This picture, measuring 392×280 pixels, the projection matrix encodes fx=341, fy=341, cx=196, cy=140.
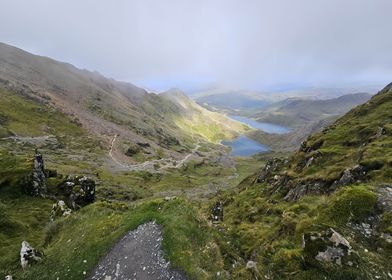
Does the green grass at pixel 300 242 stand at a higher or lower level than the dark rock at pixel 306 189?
higher

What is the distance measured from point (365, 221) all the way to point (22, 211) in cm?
3789

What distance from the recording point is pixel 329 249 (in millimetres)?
19422

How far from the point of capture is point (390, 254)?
804 inches

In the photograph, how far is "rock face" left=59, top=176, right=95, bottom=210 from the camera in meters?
50.2

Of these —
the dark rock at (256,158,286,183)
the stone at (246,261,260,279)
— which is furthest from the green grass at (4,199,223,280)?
the dark rock at (256,158,286,183)

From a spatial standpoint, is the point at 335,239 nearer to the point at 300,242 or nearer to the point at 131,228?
the point at 300,242

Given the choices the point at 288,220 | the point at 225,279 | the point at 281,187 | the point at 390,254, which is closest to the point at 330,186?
the point at 281,187

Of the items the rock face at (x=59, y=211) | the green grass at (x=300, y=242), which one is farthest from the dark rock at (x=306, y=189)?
the rock face at (x=59, y=211)

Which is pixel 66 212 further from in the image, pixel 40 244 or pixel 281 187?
pixel 281 187

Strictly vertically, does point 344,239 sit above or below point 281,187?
above

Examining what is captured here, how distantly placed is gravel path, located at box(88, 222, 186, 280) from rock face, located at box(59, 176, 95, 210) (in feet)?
94.1

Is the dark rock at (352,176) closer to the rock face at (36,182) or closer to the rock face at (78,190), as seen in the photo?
the rock face at (78,190)

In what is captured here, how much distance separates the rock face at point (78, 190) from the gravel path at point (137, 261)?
2868 centimetres

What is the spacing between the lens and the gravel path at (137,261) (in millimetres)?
20453
